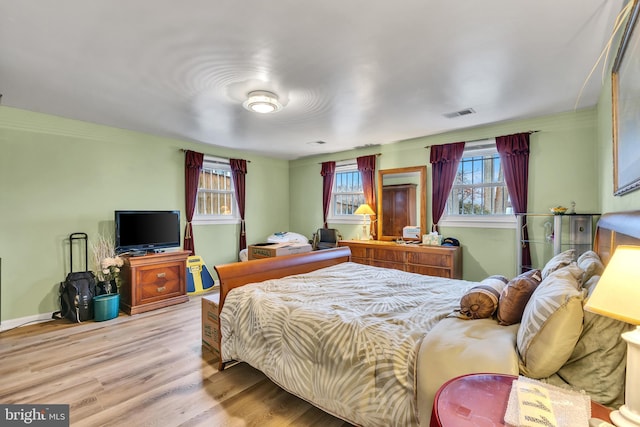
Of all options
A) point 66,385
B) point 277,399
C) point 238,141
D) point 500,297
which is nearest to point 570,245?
point 500,297

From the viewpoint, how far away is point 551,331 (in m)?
1.22

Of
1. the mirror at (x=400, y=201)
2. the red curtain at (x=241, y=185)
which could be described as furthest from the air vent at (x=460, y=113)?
the red curtain at (x=241, y=185)

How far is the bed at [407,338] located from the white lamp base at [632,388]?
13.2 inches

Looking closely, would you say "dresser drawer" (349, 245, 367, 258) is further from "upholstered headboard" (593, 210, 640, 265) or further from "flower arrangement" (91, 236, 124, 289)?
"flower arrangement" (91, 236, 124, 289)

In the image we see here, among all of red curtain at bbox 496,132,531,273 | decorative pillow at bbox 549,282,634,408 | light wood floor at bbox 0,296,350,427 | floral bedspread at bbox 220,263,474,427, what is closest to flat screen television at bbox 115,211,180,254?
light wood floor at bbox 0,296,350,427

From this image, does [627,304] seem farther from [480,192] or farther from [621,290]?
[480,192]

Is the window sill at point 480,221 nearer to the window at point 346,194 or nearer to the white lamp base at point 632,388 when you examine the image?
the window at point 346,194

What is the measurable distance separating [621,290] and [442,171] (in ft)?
12.8

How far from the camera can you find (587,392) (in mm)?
1150

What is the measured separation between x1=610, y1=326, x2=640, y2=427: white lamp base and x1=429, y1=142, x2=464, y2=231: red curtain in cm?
383

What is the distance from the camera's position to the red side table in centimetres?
97

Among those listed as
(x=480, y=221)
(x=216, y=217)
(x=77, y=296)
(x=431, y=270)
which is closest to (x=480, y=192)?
(x=480, y=221)

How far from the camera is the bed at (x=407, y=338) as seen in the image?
120 cm

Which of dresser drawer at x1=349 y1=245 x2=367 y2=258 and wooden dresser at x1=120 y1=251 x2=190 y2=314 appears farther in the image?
dresser drawer at x1=349 y1=245 x2=367 y2=258
